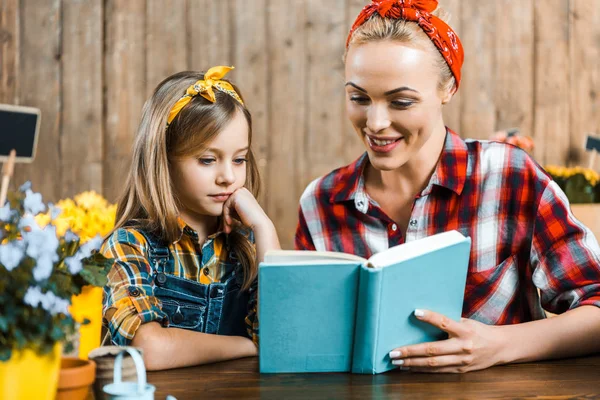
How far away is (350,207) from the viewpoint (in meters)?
1.81

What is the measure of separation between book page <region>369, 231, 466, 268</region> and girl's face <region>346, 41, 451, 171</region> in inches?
13.5

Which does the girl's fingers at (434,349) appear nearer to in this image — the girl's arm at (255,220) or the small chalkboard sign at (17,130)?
the girl's arm at (255,220)


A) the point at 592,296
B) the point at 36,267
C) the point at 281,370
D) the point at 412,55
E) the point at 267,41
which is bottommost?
the point at 281,370

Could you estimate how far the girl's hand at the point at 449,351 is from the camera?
1302 millimetres

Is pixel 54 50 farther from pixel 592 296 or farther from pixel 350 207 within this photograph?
pixel 592 296

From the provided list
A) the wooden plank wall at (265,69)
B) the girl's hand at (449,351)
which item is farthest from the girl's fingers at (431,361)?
the wooden plank wall at (265,69)

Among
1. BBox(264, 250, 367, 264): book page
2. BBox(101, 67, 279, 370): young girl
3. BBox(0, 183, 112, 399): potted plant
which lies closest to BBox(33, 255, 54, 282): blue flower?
BBox(0, 183, 112, 399): potted plant

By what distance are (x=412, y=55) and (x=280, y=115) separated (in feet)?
6.03

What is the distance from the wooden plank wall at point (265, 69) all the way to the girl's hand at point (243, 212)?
1.64 meters

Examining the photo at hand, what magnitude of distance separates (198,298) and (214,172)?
0.88 ft

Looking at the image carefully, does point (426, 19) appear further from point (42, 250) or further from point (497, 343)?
point (42, 250)

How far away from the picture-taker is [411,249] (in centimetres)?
128

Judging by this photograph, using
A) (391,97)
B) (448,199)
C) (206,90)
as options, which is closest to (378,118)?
(391,97)

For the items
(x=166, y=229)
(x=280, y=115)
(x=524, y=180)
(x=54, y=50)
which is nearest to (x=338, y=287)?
(x=166, y=229)
